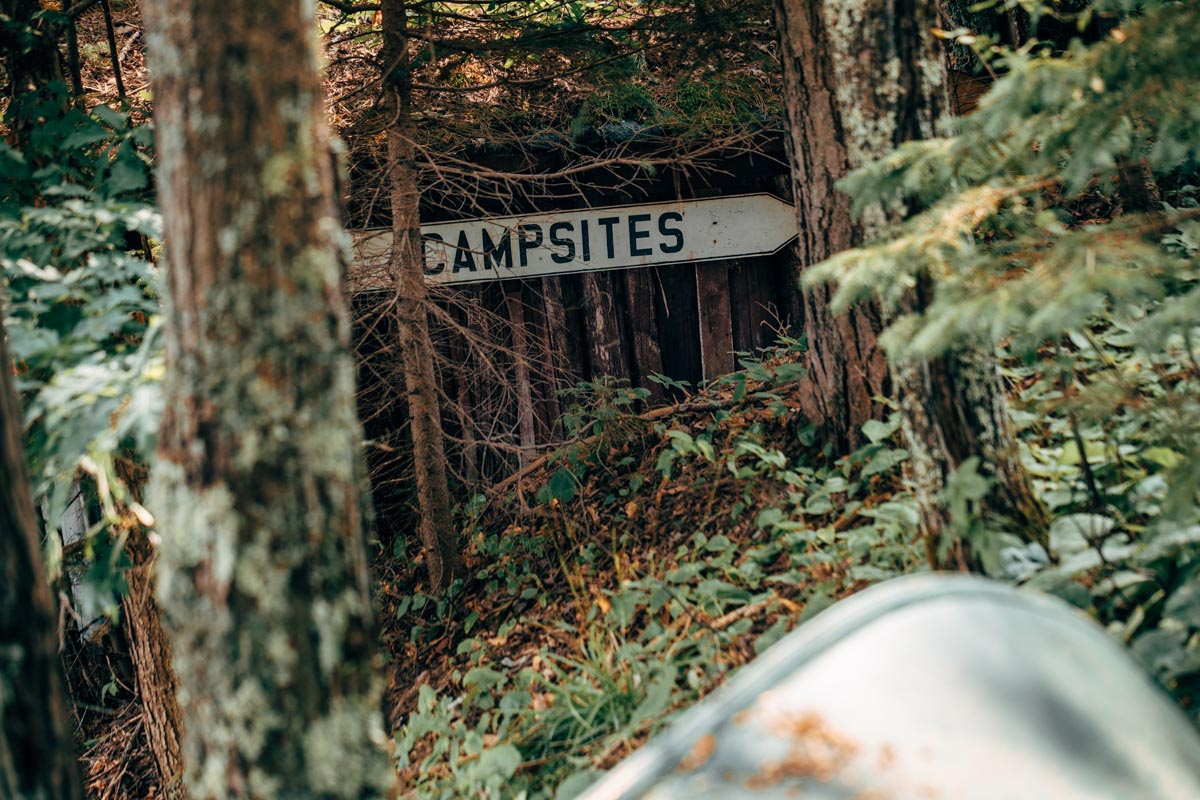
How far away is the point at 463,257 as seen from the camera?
5.14 metres

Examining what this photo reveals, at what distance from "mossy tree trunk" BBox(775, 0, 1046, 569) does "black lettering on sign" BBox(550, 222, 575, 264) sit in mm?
1774

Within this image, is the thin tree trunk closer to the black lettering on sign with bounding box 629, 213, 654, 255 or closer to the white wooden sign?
the white wooden sign

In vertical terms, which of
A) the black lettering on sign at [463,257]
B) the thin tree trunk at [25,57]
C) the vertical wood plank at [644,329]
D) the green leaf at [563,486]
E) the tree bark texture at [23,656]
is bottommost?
the green leaf at [563,486]

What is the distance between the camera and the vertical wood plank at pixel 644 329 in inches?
219

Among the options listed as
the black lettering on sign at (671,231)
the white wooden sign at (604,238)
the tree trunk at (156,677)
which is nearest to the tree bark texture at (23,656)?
the tree trunk at (156,677)

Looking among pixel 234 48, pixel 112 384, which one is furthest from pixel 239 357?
pixel 112 384

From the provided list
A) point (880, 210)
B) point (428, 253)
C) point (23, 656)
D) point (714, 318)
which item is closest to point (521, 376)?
point (428, 253)

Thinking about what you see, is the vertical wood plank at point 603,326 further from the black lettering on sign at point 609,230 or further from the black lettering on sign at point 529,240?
the black lettering on sign at point 529,240

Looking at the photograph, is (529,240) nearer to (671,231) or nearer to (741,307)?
(671,231)

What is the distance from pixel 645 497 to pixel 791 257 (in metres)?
2.15

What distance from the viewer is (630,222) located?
5.21m

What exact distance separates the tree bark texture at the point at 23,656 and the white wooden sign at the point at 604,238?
313 cm

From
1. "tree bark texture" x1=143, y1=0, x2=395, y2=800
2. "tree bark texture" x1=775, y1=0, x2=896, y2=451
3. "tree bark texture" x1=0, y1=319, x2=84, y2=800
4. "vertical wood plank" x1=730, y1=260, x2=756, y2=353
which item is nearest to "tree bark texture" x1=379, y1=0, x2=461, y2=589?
"tree bark texture" x1=775, y1=0, x2=896, y2=451

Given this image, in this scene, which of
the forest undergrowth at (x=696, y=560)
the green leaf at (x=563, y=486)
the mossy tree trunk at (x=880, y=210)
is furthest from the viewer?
the green leaf at (x=563, y=486)
